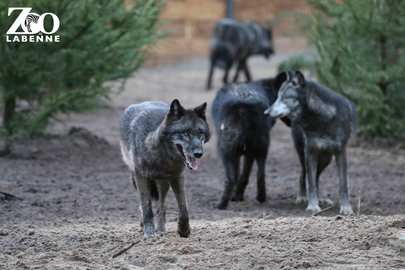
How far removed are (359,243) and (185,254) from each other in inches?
51.0

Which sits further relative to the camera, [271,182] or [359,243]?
[271,182]

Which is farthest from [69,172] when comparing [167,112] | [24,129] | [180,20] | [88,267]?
[180,20]

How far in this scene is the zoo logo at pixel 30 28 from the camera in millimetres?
11312

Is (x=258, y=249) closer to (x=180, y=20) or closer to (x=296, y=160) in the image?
(x=296, y=160)

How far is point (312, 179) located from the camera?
978cm

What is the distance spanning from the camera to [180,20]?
2645 cm

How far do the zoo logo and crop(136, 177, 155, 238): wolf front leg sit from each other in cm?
467

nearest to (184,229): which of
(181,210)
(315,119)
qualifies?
(181,210)

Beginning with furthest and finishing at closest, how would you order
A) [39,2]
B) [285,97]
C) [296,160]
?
[296,160] → [39,2] → [285,97]

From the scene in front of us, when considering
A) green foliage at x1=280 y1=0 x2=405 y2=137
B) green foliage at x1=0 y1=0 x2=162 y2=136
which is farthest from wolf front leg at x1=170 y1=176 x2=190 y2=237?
green foliage at x1=280 y1=0 x2=405 y2=137

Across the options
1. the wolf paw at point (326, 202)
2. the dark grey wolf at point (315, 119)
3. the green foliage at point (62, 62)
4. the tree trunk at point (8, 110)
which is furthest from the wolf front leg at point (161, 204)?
the tree trunk at point (8, 110)

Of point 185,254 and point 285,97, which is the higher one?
point 285,97

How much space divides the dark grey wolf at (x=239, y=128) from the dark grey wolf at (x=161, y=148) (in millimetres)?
2045

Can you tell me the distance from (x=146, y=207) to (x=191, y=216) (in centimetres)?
184
